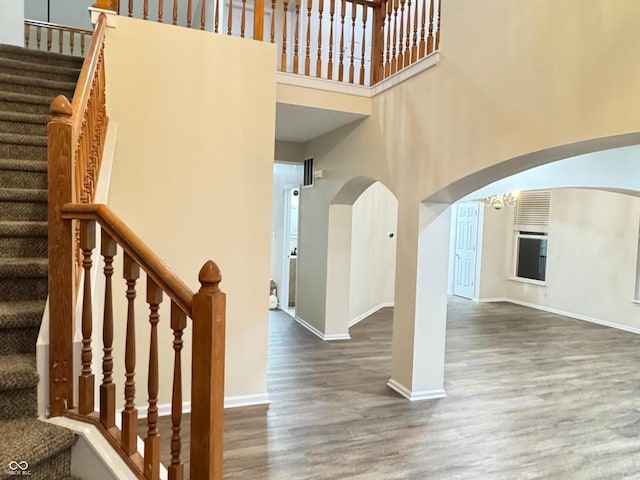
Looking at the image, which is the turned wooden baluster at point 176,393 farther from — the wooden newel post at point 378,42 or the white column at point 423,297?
the wooden newel post at point 378,42

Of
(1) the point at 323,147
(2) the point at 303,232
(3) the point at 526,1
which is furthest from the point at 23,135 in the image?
(2) the point at 303,232

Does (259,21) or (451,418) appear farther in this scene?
(259,21)

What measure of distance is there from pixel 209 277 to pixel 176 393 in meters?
0.44

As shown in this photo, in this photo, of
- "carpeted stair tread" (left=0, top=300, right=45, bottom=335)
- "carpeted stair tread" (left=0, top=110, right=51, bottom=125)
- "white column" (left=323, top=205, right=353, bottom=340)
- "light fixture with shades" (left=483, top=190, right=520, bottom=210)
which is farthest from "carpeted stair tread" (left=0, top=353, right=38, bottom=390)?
"light fixture with shades" (left=483, top=190, right=520, bottom=210)

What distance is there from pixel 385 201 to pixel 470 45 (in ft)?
15.5

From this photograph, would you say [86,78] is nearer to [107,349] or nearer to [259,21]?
[107,349]

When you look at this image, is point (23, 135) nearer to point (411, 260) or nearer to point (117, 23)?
point (117, 23)

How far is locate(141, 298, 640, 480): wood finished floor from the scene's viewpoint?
9.39 feet

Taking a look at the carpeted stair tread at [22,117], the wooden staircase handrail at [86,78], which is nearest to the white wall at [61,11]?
the wooden staircase handrail at [86,78]

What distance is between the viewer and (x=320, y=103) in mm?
4426

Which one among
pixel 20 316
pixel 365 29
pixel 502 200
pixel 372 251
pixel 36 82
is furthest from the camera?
pixel 502 200

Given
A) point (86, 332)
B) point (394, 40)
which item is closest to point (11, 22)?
point (394, 40)

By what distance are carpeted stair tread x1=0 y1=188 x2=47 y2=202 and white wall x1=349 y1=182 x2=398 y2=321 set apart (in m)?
5.04

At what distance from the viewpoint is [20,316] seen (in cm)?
174
